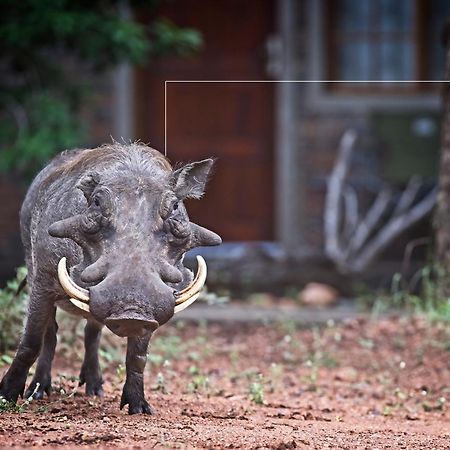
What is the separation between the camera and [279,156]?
1180cm

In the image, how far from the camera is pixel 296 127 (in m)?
11.7

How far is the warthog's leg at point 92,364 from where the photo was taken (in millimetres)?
5734

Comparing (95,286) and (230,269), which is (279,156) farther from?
(95,286)

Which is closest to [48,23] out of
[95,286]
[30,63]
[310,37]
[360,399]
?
[30,63]

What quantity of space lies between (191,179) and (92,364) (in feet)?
4.45

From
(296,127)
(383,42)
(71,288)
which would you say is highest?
(383,42)

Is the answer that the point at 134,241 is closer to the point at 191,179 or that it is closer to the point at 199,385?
the point at 191,179

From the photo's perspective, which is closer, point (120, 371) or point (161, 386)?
point (120, 371)

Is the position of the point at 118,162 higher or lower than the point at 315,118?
lower

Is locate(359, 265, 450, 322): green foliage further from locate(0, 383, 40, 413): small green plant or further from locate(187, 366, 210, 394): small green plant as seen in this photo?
locate(0, 383, 40, 413): small green plant

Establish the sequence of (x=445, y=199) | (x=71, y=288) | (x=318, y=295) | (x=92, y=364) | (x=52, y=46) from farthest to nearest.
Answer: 1. (x=318, y=295)
2. (x=52, y=46)
3. (x=445, y=199)
4. (x=92, y=364)
5. (x=71, y=288)

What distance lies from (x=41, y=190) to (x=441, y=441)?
84.9 inches

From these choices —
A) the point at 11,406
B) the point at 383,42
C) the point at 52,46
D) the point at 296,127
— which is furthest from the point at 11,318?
the point at 383,42

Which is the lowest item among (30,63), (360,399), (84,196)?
(360,399)
